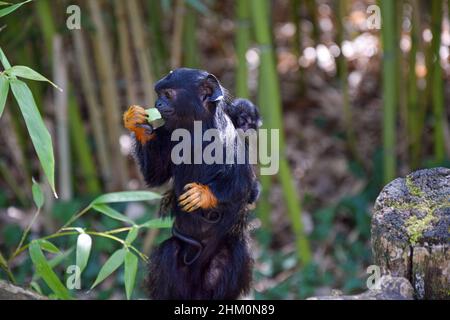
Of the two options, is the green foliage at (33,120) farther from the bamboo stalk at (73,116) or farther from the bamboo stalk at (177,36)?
the bamboo stalk at (177,36)

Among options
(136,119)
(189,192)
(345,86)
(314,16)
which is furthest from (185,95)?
(314,16)

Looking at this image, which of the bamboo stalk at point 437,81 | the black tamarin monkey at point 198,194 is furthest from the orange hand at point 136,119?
the bamboo stalk at point 437,81

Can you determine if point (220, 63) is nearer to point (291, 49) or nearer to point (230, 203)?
point (291, 49)

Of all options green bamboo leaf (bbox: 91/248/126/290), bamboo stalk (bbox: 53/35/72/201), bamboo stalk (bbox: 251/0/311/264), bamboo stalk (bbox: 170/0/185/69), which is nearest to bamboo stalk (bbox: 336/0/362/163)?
bamboo stalk (bbox: 251/0/311/264)

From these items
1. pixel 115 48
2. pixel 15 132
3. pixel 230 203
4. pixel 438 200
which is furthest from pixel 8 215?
pixel 438 200

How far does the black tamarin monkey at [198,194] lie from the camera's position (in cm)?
389

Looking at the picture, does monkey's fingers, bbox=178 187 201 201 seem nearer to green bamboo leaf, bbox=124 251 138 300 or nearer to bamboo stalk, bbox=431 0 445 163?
green bamboo leaf, bbox=124 251 138 300

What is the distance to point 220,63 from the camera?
321 inches

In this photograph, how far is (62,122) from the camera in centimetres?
609

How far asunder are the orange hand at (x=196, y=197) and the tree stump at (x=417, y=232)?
0.76 metres

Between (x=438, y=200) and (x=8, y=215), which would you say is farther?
(x=8, y=215)

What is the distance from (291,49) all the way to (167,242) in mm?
4283

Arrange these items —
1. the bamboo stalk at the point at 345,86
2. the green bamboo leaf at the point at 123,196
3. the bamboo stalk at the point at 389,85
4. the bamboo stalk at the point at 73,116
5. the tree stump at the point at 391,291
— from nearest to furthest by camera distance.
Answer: the tree stump at the point at 391,291 → the green bamboo leaf at the point at 123,196 → the bamboo stalk at the point at 389,85 → the bamboo stalk at the point at 73,116 → the bamboo stalk at the point at 345,86

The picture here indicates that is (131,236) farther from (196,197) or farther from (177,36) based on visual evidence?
(177,36)
